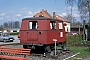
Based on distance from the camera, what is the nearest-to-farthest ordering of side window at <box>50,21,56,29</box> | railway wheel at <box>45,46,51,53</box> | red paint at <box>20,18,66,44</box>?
1. red paint at <box>20,18,66,44</box>
2. railway wheel at <box>45,46,51,53</box>
3. side window at <box>50,21,56,29</box>

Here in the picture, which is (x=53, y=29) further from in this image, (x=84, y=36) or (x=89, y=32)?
(x=89, y=32)

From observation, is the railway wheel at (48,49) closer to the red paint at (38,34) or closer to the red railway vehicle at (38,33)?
the red railway vehicle at (38,33)

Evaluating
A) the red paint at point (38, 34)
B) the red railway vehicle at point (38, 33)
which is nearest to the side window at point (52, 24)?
the red railway vehicle at point (38, 33)

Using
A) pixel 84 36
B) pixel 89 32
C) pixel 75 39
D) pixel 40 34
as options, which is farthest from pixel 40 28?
pixel 89 32

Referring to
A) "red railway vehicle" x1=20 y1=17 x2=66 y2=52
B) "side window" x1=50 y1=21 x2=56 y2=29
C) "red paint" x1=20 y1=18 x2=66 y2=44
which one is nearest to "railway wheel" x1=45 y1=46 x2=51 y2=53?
"red railway vehicle" x1=20 y1=17 x2=66 y2=52

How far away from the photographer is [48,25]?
17.9 metres

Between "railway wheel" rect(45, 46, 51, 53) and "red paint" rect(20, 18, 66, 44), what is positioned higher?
"red paint" rect(20, 18, 66, 44)

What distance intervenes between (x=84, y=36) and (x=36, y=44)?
24.2 meters

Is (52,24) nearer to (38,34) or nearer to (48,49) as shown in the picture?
(38,34)

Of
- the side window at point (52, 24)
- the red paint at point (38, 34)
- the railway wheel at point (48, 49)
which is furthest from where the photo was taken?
the side window at point (52, 24)

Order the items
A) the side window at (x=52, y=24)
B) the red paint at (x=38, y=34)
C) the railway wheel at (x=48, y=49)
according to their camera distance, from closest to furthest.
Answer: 1. the red paint at (x=38, y=34)
2. the railway wheel at (x=48, y=49)
3. the side window at (x=52, y=24)

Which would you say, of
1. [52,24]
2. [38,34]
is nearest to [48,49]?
[38,34]

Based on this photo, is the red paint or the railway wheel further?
the railway wheel

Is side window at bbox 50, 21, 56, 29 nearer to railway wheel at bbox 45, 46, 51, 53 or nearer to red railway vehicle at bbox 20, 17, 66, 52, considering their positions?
red railway vehicle at bbox 20, 17, 66, 52
